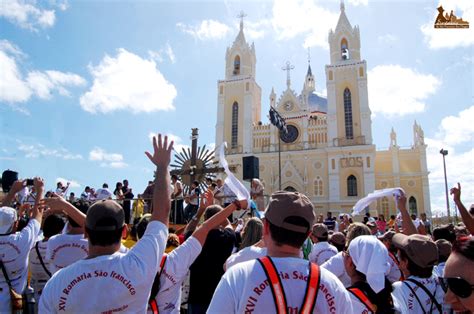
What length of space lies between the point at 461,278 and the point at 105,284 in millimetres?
1690

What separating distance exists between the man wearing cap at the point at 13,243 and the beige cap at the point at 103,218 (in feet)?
5.03

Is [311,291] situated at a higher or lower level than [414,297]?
higher

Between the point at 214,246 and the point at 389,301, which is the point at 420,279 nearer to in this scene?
the point at 389,301

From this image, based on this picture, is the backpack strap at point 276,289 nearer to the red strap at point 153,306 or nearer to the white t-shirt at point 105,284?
the white t-shirt at point 105,284

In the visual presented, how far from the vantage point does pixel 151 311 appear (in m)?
2.45

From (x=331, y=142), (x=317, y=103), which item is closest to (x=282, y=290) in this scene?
(x=331, y=142)

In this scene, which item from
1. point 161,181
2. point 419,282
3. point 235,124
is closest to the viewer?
point 161,181

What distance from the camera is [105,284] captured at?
1.75m

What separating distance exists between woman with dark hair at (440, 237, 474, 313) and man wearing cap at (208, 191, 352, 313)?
1.54 ft

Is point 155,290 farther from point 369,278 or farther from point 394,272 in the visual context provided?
point 394,272

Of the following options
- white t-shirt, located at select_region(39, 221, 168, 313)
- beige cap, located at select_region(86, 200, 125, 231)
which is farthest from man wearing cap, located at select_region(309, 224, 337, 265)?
beige cap, located at select_region(86, 200, 125, 231)

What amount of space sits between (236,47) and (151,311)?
41.3 m

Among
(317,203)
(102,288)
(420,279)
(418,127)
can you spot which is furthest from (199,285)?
(418,127)

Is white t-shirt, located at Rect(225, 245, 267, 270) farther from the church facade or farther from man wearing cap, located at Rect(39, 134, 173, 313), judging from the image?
the church facade
